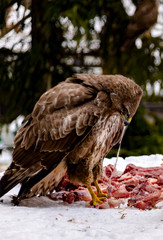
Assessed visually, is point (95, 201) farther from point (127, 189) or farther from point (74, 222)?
point (74, 222)

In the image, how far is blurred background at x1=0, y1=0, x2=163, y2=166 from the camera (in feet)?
15.4

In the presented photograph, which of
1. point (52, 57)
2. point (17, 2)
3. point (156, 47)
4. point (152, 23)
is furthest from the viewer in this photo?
point (156, 47)

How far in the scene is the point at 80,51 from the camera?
17.5ft

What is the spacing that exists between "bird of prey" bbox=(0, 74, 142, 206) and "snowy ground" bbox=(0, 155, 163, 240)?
0.55 ft

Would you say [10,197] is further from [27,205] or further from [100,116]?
[100,116]

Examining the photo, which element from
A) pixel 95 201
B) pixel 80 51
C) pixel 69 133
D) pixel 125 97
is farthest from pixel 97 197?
pixel 80 51

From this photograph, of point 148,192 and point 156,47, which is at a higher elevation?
point 156,47

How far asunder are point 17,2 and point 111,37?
149cm

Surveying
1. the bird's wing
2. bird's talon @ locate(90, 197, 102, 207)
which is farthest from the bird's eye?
bird's talon @ locate(90, 197, 102, 207)

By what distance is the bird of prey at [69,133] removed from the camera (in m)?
2.43

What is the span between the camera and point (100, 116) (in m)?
2.49

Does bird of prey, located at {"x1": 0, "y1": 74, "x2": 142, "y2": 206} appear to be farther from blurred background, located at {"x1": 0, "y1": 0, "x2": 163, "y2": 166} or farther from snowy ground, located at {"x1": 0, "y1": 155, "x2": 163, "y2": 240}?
blurred background, located at {"x1": 0, "y1": 0, "x2": 163, "y2": 166}

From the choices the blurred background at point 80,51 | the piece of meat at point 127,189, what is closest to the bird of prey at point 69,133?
the piece of meat at point 127,189

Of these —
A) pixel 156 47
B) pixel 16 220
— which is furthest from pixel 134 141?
pixel 16 220
